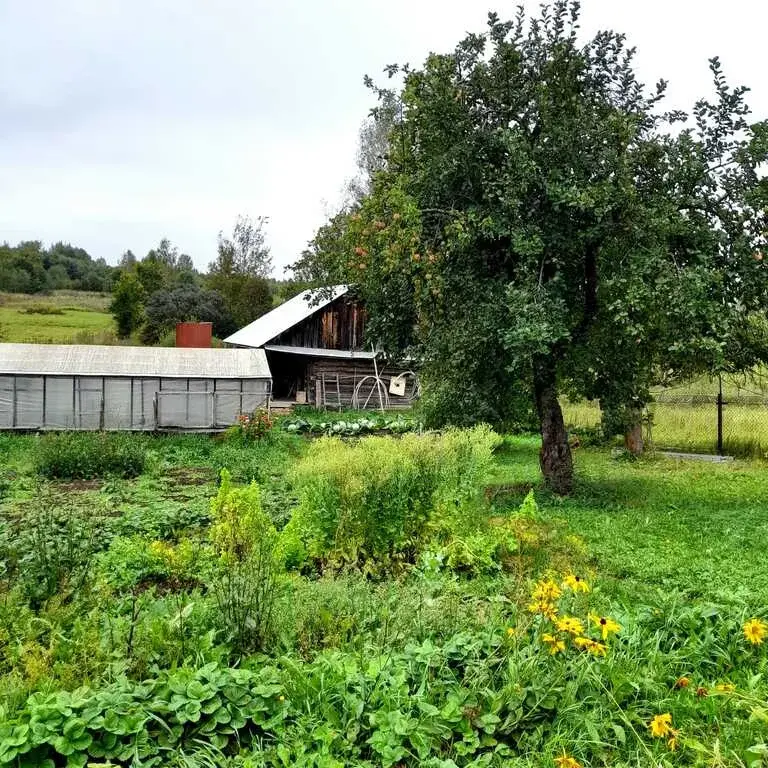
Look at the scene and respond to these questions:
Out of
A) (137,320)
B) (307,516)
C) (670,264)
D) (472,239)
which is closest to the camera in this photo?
(307,516)

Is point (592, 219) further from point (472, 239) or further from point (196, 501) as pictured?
point (196, 501)

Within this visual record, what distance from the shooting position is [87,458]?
13.9 meters

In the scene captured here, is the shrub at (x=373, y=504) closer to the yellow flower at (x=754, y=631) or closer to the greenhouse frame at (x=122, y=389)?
the yellow flower at (x=754, y=631)

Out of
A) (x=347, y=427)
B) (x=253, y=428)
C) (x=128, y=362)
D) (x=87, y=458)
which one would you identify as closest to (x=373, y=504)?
(x=87, y=458)

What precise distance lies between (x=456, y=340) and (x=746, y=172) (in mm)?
4557

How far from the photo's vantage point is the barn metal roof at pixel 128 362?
66.0 feet

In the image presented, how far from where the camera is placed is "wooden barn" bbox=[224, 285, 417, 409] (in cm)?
2817

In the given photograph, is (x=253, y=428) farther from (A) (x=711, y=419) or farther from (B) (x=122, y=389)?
(A) (x=711, y=419)

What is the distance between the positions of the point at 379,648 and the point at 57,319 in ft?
141

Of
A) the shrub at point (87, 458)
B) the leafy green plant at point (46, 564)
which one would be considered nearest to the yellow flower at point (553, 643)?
the leafy green plant at point (46, 564)

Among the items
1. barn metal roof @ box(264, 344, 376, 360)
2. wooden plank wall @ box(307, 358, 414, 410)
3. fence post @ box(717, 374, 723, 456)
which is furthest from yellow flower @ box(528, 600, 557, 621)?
barn metal roof @ box(264, 344, 376, 360)

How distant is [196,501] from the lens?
1036cm

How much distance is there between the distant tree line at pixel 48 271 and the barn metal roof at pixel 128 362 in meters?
35.9

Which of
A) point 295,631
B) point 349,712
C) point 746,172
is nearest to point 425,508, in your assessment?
point 295,631
